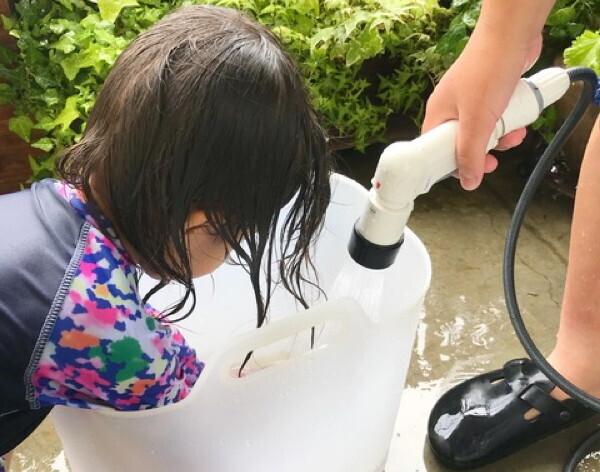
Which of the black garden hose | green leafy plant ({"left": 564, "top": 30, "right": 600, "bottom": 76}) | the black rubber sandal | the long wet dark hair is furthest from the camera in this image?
green leafy plant ({"left": 564, "top": 30, "right": 600, "bottom": 76})

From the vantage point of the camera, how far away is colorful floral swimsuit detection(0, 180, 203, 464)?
69 cm

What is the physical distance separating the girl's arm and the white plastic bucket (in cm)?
19

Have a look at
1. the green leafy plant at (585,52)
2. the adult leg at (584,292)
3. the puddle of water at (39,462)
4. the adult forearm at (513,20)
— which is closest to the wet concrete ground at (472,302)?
the puddle of water at (39,462)

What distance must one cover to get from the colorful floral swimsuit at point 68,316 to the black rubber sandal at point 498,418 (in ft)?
1.61

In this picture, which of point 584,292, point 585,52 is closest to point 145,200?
point 584,292

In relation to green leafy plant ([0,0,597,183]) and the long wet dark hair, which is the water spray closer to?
the long wet dark hair

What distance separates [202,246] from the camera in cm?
76

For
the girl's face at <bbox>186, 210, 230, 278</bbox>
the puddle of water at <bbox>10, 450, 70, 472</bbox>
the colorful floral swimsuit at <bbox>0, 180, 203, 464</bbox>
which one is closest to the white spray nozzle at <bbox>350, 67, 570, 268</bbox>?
the girl's face at <bbox>186, 210, 230, 278</bbox>

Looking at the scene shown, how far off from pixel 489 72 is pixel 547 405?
58 cm

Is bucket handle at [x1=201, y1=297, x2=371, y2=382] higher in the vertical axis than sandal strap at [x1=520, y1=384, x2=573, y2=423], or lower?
higher

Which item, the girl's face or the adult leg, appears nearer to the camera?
the girl's face

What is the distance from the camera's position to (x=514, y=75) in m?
0.71

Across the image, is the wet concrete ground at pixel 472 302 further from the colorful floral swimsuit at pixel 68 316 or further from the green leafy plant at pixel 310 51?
the colorful floral swimsuit at pixel 68 316

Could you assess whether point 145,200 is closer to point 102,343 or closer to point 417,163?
point 102,343
